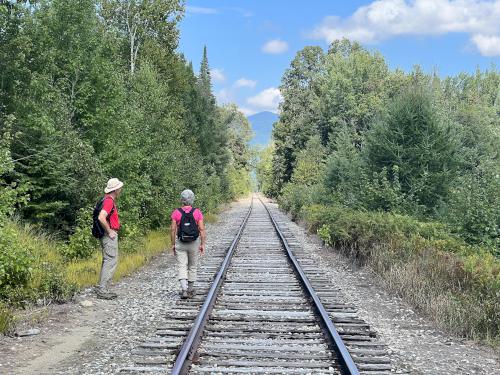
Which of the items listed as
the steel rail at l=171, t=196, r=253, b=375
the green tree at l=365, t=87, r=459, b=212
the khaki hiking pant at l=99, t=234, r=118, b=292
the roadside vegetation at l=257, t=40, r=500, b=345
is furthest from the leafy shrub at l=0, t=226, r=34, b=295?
the green tree at l=365, t=87, r=459, b=212

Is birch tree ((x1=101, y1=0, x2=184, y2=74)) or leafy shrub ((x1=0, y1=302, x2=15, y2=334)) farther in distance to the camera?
birch tree ((x1=101, y1=0, x2=184, y2=74))

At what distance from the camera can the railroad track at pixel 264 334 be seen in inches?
214

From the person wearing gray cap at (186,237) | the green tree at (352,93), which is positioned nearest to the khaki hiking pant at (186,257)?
the person wearing gray cap at (186,237)

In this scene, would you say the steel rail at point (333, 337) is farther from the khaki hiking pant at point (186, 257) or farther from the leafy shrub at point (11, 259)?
the leafy shrub at point (11, 259)

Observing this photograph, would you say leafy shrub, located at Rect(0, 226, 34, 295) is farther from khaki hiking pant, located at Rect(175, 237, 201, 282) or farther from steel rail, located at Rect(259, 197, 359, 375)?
steel rail, located at Rect(259, 197, 359, 375)

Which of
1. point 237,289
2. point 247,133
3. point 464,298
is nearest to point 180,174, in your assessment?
point 237,289

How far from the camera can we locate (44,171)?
12.8m

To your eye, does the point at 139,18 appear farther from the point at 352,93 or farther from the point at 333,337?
the point at 333,337

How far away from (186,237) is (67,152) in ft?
18.7

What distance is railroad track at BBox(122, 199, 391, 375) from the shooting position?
5.43m

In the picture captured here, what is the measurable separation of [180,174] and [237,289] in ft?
51.4

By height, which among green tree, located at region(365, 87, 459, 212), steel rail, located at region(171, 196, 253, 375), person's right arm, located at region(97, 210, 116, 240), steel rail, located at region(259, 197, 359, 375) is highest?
green tree, located at region(365, 87, 459, 212)

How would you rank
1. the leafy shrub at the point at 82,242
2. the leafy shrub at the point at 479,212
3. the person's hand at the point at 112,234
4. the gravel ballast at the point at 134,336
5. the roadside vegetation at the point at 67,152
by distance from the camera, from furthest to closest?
the leafy shrub at the point at 479,212
the leafy shrub at the point at 82,242
the person's hand at the point at 112,234
the roadside vegetation at the point at 67,152
the gravel ballast at the point at 134,336

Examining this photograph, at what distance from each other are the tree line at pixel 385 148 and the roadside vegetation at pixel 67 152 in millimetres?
8715
